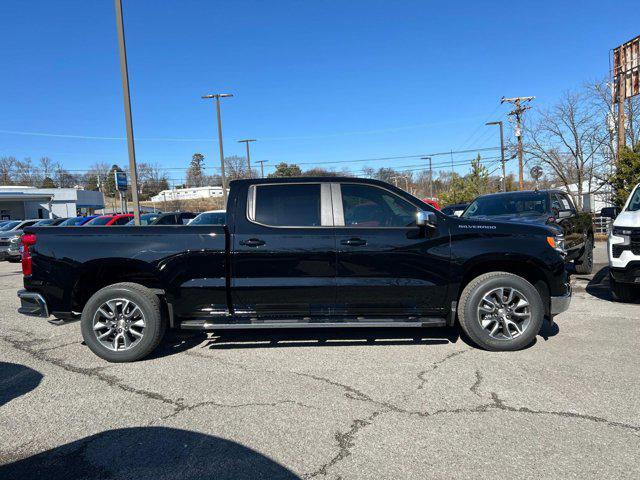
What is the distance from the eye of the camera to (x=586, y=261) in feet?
31.5

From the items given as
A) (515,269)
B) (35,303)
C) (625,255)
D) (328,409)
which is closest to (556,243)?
(515,269)

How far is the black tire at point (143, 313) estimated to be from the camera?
15.1ft

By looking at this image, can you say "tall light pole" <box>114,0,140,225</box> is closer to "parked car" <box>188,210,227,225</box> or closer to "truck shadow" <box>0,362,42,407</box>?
"parked car" <box>188,210,227,225</box>

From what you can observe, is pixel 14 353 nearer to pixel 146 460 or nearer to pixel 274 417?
pixel 146 460

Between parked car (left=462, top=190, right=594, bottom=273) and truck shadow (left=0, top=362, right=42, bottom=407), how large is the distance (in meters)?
7.03

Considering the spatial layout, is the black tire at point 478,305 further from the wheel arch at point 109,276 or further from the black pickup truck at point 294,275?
the wheel arch at point 109,276

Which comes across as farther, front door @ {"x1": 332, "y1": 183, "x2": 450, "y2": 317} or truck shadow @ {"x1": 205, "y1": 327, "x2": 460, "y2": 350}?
truck shadow @ {"x1": 205, "y1": 327, "x2": 460, "y2": 350}

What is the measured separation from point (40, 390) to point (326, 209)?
3218mm

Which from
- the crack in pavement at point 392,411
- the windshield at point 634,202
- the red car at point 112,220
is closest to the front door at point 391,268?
the crack in pavement at point 392,411

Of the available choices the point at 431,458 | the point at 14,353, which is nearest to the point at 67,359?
the point at 14,353

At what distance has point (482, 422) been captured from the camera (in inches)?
128

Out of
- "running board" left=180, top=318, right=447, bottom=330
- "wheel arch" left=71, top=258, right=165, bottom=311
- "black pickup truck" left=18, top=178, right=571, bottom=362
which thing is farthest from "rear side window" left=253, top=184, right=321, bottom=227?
"wheel arch" left=71, top=258, right=165, bottom=311

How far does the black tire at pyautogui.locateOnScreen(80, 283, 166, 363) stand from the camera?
15.1 feet

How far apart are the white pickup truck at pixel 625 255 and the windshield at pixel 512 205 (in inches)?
70.2
